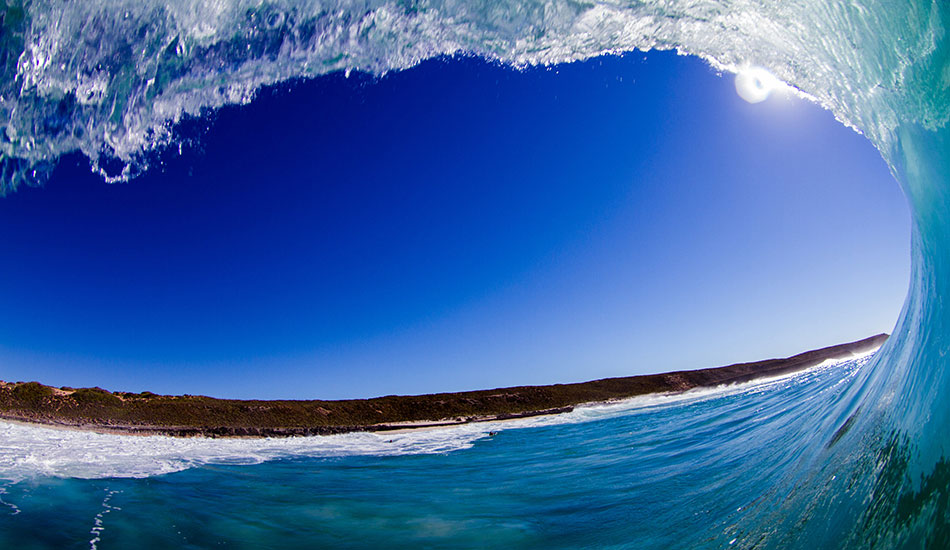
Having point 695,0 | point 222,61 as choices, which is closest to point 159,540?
point 222,61

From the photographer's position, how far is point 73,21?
411 centimetres

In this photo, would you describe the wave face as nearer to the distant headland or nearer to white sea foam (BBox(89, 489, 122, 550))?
white sea foam (BBox(89, 489, 122, 550))

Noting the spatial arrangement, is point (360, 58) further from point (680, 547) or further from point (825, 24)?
point (680, 547)

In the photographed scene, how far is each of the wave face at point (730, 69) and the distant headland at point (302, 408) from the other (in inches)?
649

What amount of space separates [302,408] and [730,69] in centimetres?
2385

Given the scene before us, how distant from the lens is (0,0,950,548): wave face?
2441 millimetres

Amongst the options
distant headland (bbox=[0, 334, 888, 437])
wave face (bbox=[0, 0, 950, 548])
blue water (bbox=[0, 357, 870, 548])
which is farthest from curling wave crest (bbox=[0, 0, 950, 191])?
distant headland (bbox=[0, 334, 888, 437])

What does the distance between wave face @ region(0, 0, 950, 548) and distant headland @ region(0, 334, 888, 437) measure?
16.5 meters

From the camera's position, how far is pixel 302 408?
22891mm

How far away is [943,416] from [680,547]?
1.64 m

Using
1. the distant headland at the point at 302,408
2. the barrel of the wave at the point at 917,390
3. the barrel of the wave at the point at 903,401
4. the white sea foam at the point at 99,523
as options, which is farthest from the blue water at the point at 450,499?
the distant headland at the point at 302,408

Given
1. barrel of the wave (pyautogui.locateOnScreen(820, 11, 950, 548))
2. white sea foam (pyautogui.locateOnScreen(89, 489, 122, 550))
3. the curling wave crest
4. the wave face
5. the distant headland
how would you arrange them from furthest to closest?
the distant headland, the curling wave crest, white sea foam (pyautogui.locateOnScreen(89, 489, 122, 550)), the wave face, barrel of the wave (pyautogui.locateOnScreen(820, 11, 950, 548))

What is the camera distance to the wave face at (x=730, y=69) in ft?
8.01

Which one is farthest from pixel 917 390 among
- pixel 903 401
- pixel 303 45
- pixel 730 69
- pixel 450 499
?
pixel 303 45
